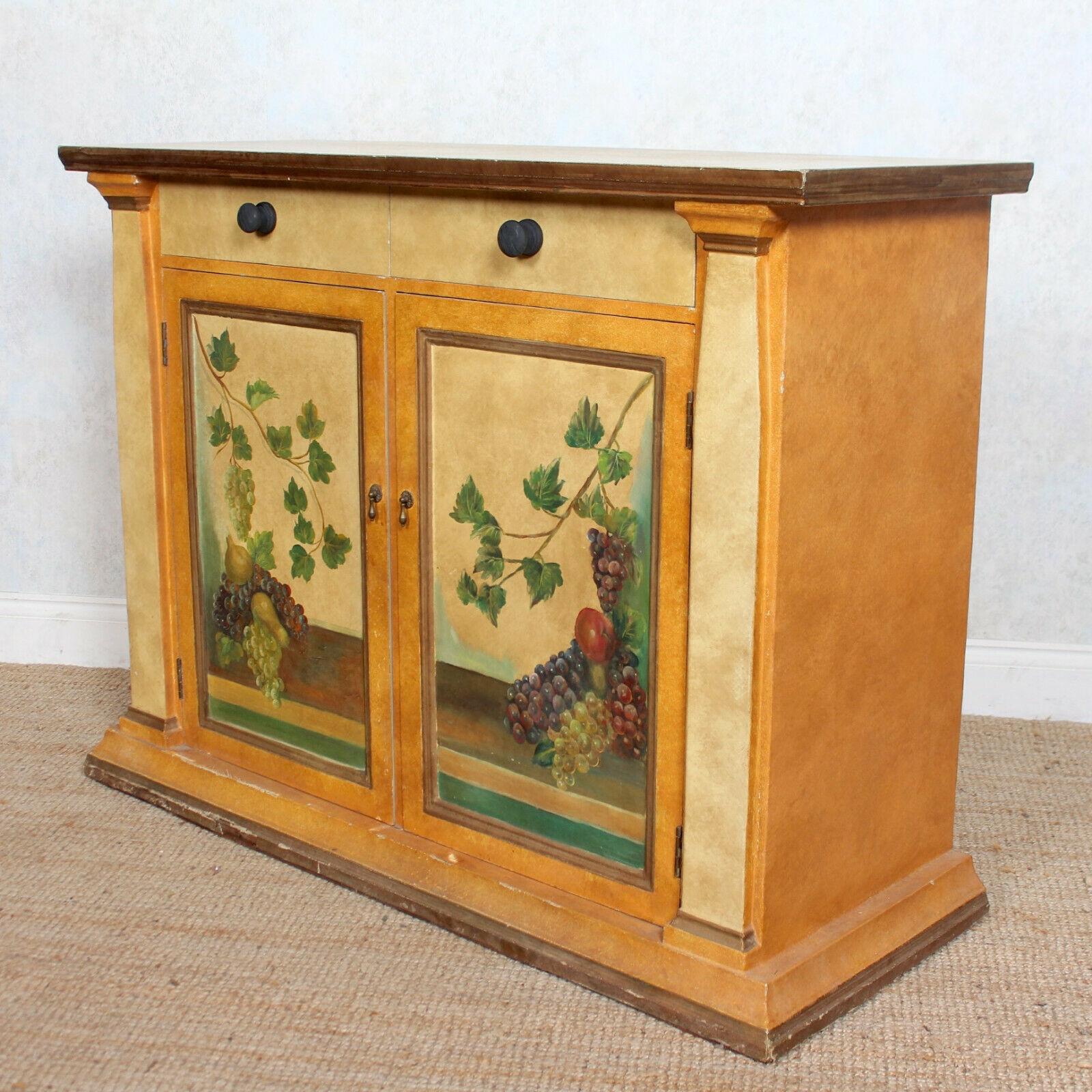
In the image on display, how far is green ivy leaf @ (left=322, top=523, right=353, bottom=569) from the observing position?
2.44 meters

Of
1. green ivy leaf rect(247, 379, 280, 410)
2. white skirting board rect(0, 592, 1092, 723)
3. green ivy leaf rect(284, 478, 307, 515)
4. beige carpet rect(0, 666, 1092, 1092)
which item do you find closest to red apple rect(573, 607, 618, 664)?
beige carpet rect(0, 666, 1092, 1092)

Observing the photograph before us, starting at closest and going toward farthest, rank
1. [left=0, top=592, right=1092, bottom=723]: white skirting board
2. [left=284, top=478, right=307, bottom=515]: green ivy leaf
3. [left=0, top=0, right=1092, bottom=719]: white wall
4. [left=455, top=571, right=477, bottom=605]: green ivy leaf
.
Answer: [left=455, top=571, right=477, bottom=605]: green ivy leaf, [left=284, top=478, right=307, bottom=515]: green ivy leaf, [left=0, top=0, right=1092, bottom=719]: white wall, [left=0, top=592, right=1092, bottom=723]: white skirting board

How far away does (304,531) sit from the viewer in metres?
2.50

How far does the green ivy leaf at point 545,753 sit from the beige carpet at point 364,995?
296 millimetres

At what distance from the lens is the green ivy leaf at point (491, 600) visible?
2.22m

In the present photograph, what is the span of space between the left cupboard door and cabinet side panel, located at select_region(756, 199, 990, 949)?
2.27 feet

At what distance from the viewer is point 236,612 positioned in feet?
8.71

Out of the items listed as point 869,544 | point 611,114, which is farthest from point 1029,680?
point 611,114

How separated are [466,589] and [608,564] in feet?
0.91

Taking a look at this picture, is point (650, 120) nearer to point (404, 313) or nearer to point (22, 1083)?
point (404, 313)

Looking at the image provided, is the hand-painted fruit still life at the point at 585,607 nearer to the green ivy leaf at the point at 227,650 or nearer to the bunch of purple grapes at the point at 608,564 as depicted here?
the bunch of purple grapes at the point at 608,564

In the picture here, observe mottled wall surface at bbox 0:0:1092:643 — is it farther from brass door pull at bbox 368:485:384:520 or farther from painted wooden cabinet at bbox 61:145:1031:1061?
brass door pull at bbox 368:485:384:520

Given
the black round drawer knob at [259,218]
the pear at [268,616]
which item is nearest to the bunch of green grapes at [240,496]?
the pear at [268,616]

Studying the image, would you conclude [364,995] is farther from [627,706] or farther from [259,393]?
[259,393]
